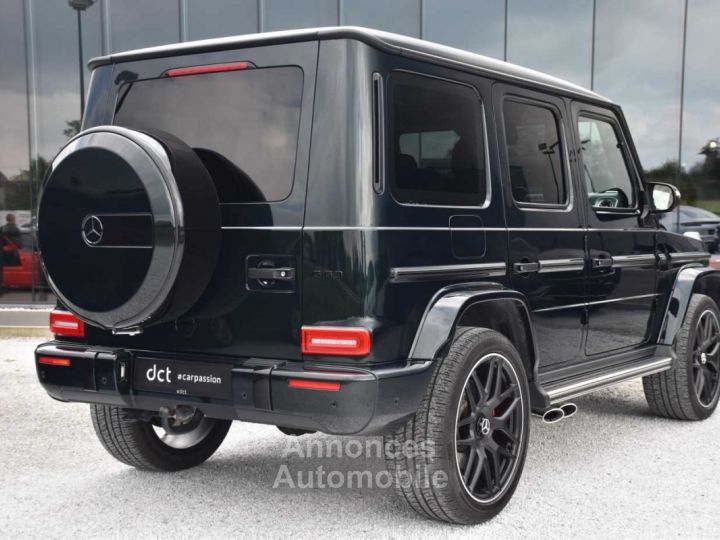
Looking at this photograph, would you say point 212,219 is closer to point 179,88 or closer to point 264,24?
point 179,88

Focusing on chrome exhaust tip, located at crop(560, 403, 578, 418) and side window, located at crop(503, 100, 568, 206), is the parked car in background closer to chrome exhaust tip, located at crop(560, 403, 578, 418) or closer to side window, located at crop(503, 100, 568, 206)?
side window, located at crop(503, 100, 568, 206)

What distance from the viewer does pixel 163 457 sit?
4.37 meters

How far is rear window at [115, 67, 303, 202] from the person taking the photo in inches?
133

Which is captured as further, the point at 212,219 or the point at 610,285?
the point at 610,285

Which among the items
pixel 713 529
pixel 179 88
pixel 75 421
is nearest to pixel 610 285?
pixel 713 529

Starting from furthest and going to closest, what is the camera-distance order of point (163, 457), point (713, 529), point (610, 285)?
point (610, 285), point (163, 457), point (713, 529)

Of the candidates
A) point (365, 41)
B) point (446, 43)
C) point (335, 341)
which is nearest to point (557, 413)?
point (335, 341)

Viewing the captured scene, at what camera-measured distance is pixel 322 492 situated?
4.11 metres

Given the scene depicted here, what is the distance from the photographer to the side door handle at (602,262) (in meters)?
4.68

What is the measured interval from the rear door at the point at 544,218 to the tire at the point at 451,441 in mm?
521

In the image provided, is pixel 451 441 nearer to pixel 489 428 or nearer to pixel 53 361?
pixel 489 428

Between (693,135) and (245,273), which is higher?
(693,135)

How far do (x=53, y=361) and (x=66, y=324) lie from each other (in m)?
0.19

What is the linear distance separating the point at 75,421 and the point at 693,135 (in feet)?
35.6
